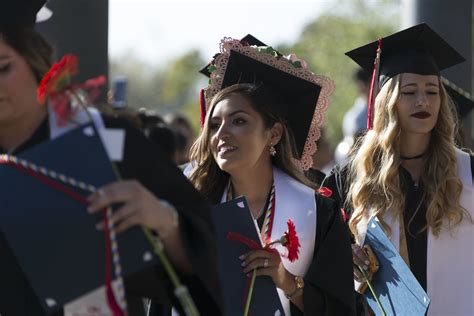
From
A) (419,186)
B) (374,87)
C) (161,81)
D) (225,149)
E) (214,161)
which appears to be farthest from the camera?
(161,81)

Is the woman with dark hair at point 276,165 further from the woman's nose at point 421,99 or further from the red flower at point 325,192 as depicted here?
the woman's nose at point 421,99

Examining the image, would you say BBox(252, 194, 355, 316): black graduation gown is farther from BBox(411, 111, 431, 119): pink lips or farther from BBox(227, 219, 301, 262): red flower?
BBox(411, 111, 431, 119): pink lips

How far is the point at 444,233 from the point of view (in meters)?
5.38

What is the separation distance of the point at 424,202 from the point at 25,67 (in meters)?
2.64

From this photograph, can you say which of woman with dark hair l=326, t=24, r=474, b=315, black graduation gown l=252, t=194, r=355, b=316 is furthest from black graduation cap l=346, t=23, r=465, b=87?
black graduation gown l=252, t=194, r=355, b=316

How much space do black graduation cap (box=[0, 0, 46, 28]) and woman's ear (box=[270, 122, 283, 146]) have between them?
1813mm

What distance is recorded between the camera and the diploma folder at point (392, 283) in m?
4.99

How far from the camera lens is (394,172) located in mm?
5484

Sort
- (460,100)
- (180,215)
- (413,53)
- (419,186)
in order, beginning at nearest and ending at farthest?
(180,215)
(419,186)
(413,53)
(460,100)

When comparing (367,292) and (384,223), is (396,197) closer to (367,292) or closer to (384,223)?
(384,223)

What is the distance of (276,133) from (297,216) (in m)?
0.46

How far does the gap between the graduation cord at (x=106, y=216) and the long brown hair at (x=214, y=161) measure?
2.01 metres

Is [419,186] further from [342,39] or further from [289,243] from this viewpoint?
[342,39]

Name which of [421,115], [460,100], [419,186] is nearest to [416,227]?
[419,186]
